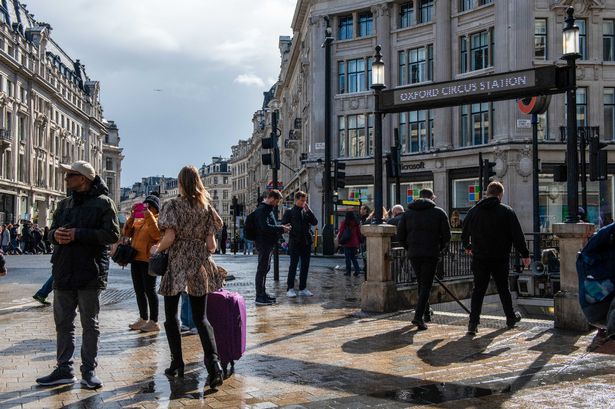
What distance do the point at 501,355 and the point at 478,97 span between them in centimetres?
401

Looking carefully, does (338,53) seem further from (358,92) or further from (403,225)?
(403,225)

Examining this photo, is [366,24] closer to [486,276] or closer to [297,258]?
[297,258]

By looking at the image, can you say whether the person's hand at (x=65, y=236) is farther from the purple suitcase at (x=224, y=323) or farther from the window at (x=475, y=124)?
the window at (x=475, y=124)

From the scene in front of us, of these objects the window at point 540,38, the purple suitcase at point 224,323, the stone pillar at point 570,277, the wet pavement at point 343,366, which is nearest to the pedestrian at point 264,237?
the wet pavement at point 343,366

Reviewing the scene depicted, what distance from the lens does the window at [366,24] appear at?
3934 cm

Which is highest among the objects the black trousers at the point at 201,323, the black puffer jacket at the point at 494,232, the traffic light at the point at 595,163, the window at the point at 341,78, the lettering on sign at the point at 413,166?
the window at the point at 341,78

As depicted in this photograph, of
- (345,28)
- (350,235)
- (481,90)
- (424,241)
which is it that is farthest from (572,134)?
(345,28)

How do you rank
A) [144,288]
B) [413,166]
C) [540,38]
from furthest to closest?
[413,166] → [540,38] → [144,288]

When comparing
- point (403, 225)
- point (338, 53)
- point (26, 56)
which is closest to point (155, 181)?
point (26, 56)

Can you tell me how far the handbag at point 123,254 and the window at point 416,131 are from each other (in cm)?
3004

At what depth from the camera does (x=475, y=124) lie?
3406cm

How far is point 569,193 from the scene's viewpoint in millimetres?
8430

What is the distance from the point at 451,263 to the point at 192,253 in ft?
24.9

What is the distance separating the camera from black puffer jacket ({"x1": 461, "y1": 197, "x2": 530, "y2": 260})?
8125 mm
